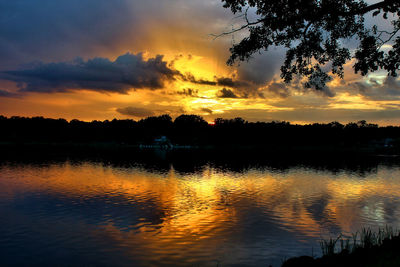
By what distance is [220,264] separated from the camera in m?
17.4

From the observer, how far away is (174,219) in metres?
26.8

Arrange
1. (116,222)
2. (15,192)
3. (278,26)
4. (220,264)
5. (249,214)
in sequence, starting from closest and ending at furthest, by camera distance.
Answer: (220,264)
(278,26)
(116,222)
(249,214)
(15,192)

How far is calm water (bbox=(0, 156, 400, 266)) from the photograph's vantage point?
18.7m

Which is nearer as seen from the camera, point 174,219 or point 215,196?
point 174,219

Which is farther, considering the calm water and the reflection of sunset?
the reflection of sunset

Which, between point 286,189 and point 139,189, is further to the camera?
point 286,189

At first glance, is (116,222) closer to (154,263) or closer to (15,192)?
(154,263)

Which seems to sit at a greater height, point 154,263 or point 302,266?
point 302,266

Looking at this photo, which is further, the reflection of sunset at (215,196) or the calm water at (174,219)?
the reflection of sunset at (215,196)

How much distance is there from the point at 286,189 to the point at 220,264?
98.6 feet

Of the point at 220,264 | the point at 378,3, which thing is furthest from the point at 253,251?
the point at 378,3

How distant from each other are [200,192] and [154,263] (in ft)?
78.9

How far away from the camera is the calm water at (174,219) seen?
18734mm

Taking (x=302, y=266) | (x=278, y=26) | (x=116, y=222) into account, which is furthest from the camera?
(x=116, y=222)
